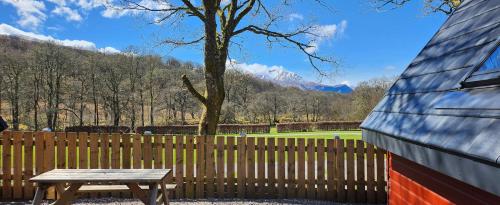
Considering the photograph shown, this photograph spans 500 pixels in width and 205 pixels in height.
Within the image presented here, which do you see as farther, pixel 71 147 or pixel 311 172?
pixel 311 172

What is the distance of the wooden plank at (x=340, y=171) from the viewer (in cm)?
766

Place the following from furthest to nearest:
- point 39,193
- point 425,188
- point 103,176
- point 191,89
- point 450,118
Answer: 1. point 191,89
2. point 39,193
3. point 103,176
4. point 425,188
5. point 450,118

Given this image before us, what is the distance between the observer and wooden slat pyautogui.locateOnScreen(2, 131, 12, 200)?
24.3 feet

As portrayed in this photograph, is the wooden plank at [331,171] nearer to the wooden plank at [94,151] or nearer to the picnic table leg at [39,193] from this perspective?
the wooden plank at [94,151]

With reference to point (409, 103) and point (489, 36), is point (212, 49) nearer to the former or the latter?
point (409, 103)

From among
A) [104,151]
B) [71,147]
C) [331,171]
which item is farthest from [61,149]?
[331,171]

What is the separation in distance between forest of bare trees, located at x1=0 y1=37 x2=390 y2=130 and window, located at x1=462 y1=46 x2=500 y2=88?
33.5 m

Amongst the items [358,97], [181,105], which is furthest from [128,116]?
[358,97]

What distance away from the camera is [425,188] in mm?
3795

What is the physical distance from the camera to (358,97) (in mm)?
50562

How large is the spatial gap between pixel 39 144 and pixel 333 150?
19.2 feet

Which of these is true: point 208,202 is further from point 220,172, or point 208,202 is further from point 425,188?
point 425,188

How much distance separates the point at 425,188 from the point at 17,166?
7.30 m

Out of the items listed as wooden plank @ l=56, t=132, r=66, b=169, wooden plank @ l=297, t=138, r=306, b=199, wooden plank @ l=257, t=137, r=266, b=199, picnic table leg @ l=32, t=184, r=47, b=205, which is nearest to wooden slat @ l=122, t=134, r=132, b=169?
wooden plank @ l=56, t=132, r=66, b=169
